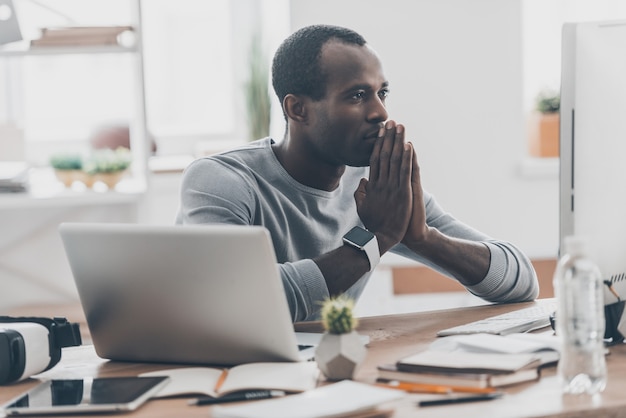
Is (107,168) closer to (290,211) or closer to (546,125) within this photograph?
(290,211)

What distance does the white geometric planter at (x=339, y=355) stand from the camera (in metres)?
1.29

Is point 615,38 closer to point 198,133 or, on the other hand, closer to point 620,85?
point 620,85

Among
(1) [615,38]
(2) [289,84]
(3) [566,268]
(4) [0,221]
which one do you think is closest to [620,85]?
(1) [615,38]

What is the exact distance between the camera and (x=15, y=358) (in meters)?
1.39

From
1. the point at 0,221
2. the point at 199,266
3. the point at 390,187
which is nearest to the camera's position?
the point at 199,266

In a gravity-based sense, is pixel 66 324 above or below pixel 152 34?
below

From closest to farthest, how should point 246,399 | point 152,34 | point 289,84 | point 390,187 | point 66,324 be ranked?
point 246,399 → point 66,324 → point 390,187 → point 289,84 → point 152,34

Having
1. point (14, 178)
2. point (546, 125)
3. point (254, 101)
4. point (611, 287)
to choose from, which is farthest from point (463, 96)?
point (611, 287)

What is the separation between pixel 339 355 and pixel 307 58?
0.93m

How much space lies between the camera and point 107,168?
316 centimetres

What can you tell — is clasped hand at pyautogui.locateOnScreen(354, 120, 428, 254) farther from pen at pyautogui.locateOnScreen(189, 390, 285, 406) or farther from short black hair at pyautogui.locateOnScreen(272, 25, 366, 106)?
pen at pyautogui.locateOnScreen(189, 390, 285, 406)

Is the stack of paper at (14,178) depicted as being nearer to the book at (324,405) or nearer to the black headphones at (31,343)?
the black headphones at (31,343)

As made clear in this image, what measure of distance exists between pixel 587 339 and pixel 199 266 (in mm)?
523

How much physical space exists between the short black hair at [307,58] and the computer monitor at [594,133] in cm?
69
